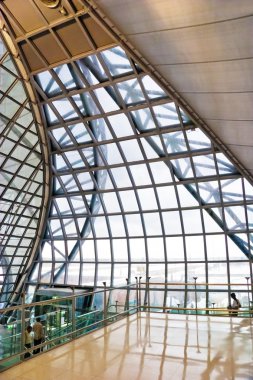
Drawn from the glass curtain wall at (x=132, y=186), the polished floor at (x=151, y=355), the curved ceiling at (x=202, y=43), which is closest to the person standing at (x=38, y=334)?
the polished floor at (x=151, y=355)

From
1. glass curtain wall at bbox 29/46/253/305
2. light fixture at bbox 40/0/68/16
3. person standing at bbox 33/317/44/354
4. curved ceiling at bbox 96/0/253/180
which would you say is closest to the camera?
curved ceiling at bbox 96/0/253/180

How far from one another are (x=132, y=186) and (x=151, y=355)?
16.3 m

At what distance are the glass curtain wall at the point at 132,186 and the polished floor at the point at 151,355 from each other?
1196cm

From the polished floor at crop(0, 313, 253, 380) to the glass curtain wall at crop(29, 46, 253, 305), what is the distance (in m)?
12.0

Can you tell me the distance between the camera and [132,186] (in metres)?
22.3

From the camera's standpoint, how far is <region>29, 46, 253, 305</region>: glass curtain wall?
707 inches

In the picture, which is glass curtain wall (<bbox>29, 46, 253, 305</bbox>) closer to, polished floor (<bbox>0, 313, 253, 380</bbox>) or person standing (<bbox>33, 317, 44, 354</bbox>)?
polished floor (<bbox>0, 313, 253, 380</bbox>)

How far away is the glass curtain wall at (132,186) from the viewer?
18.0m

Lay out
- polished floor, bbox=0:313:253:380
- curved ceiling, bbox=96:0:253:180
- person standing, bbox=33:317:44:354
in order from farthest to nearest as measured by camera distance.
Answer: person standing, bbox=33:317:44:354 → polished floor, bbox=0:313:253:380 → curved ceiling, bbox=96:0:253:180

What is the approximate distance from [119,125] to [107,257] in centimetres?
1078

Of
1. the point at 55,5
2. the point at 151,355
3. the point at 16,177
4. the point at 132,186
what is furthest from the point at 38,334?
the point at 16,177

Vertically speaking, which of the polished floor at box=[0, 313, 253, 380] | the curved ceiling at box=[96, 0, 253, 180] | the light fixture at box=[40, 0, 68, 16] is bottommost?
the polished floor at box=[0, 313, 253, 380]

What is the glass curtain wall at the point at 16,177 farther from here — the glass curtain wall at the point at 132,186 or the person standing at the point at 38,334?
the person standing at the point at 38,334

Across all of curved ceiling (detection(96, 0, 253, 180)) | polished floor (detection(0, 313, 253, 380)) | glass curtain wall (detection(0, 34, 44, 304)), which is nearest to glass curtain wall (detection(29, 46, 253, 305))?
glass curtain wall (detection(0, 34, 44, 304))
